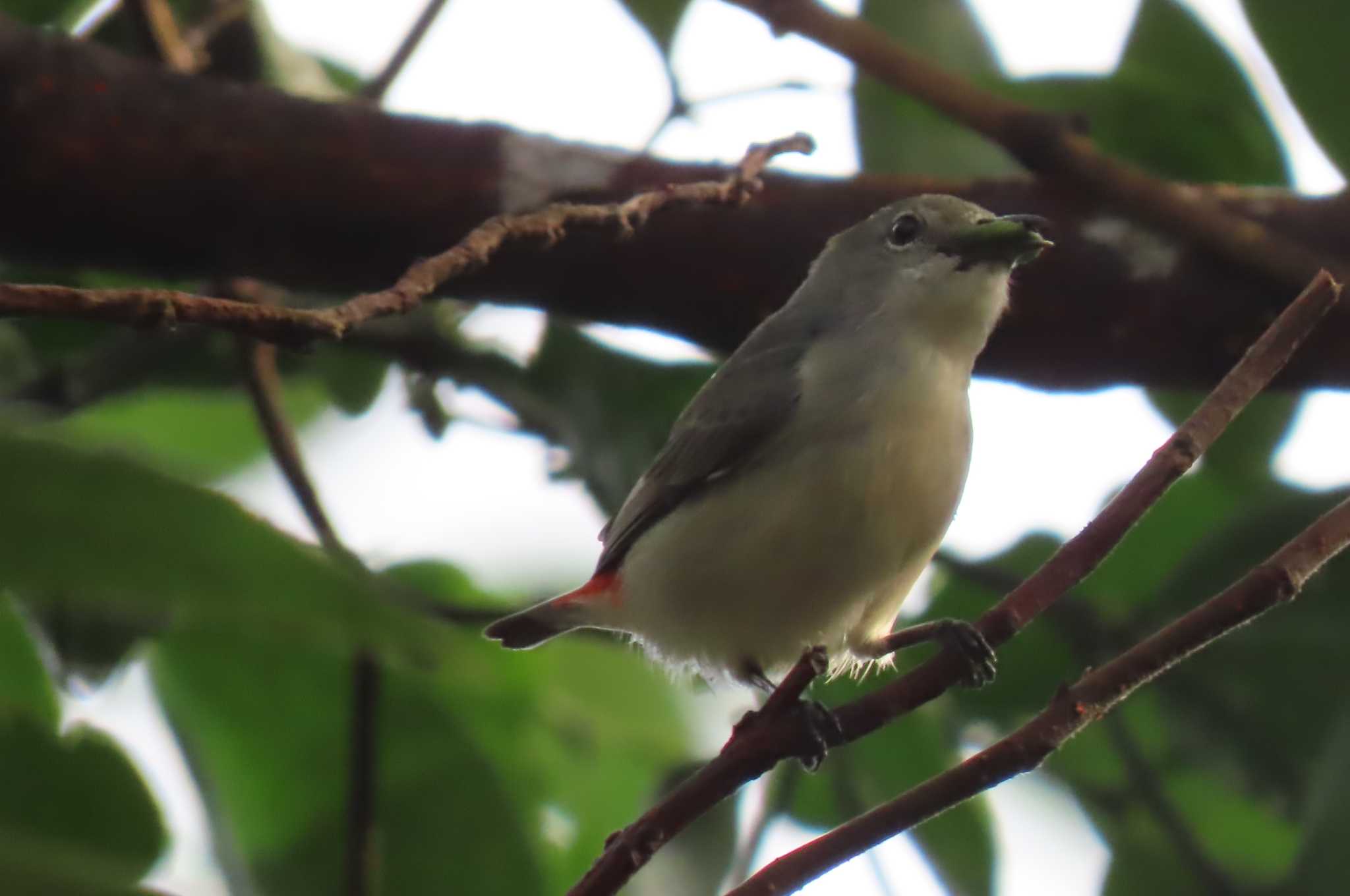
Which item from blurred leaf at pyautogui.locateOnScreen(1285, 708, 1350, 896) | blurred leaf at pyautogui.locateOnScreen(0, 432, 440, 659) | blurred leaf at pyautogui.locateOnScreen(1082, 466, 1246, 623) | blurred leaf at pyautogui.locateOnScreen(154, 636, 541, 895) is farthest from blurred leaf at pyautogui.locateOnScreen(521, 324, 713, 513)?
blurred leaf at pyautogui.locateOnScreen(0, 432, 440, 659)

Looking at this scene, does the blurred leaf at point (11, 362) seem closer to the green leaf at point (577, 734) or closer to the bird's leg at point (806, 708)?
the green leaf at point (577, 734)

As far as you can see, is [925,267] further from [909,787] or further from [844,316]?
Result: [909,787]

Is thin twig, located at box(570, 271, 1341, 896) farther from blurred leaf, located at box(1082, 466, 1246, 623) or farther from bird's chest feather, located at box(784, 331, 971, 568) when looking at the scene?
blurred leaf, located at box(1082, 466, 1246, 623)

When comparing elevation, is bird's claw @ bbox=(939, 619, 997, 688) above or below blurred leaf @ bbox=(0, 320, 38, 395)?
below

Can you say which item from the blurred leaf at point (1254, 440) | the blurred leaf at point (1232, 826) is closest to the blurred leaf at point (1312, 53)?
the blurred leaf at point (1254, 440)

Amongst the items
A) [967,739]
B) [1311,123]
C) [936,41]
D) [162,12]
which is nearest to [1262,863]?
[967,739]
